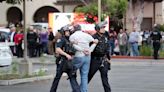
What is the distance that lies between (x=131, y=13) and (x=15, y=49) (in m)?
20.0

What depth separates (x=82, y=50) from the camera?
12922mm

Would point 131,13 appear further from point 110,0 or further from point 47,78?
point 47,78

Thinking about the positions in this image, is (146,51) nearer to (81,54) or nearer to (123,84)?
(123,84)

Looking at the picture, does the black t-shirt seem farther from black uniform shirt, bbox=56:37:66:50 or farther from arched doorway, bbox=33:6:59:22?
arched doorway, bbox=33:6:59:22

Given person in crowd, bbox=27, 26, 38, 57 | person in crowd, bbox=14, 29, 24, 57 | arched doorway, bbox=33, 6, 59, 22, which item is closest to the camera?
person in crowd, bbox=14, 29, 24, 57

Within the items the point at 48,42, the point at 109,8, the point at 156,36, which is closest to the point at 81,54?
the point at 156,36

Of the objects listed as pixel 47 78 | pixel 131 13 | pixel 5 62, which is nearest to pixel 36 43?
pixel 5 62

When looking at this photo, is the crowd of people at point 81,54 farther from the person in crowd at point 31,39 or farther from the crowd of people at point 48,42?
the person in crowd at point 31,39

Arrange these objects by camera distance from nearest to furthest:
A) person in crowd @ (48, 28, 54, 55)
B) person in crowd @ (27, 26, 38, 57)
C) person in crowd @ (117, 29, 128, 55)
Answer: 1. person in crowd @ (27, 26, 38, 57)
2. person in crowd @ (117, 29, 128, 55)
3. person in crowd @ (48, 28, 54, 55)

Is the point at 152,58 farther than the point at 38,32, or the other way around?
the point at 38,32

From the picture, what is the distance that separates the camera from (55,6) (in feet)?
177

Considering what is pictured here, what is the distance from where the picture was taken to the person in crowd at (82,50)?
12906 millimetres

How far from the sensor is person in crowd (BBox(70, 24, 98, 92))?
12906 mm

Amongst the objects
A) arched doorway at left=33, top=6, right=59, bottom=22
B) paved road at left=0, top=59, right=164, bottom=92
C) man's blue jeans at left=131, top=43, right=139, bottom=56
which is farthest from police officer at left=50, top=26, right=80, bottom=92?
arched doorway at left=33, top=6, right=59, bottom=22
